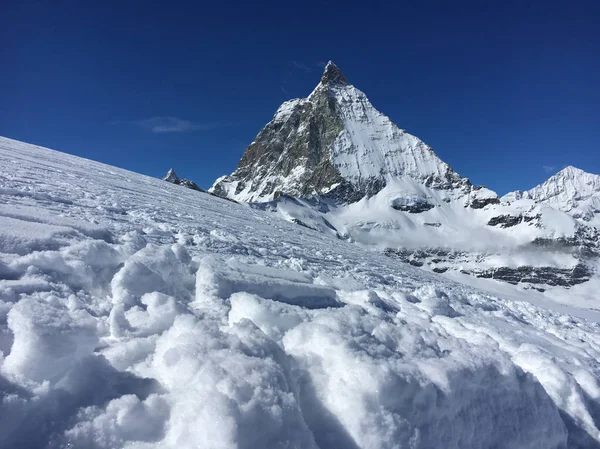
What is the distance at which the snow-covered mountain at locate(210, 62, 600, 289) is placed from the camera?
14512 centimetres

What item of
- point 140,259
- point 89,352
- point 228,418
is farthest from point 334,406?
point 140,259

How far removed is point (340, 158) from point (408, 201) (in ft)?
102

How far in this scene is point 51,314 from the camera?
2803 mm

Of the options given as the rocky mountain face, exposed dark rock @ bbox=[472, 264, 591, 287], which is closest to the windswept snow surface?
the rocky mountain face

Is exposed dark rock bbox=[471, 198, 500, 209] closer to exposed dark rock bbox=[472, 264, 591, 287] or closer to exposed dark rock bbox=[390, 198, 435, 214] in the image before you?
exposed dark rock bbox=[390, 198, 435, 214]

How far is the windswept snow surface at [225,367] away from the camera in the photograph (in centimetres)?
223

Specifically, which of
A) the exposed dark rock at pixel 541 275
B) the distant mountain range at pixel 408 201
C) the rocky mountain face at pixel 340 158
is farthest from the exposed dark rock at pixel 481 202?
the exposed dark rock at pixel 541 275

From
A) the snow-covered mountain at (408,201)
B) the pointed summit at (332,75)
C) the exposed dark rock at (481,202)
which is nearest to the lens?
the snow-covered mountain at (408,201)

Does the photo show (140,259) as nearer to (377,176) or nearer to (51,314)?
(51,314)

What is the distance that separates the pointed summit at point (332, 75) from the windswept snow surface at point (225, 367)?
182101 millimetres

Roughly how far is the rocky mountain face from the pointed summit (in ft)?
1.47

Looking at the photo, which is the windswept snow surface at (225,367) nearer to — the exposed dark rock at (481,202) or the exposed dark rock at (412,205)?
the exposed dark rock at (412,205)

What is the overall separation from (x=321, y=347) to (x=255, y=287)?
4.85 feet

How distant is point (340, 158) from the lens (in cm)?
15512
